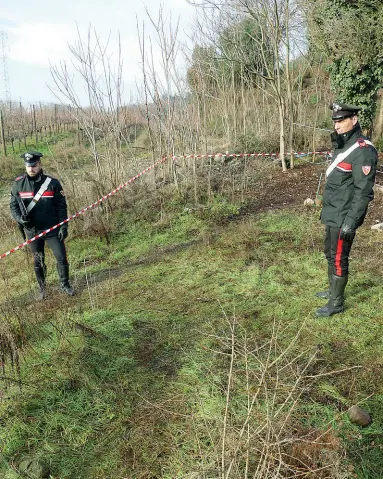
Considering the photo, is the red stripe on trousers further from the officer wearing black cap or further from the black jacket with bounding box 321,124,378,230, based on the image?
the officer wearing black cap

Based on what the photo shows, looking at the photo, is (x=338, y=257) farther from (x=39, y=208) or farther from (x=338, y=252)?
(x=39, y=208)

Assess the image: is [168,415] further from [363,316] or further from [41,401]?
[363,316]

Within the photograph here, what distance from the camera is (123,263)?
5.86m

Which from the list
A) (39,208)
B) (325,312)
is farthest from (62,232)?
(325,312)

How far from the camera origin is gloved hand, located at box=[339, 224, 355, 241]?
3.36 metres

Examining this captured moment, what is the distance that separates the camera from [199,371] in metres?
2.99

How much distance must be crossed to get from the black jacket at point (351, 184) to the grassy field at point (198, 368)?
3.31 ft

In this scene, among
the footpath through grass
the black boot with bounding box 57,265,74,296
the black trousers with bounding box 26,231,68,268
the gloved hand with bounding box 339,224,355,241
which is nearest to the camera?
the footpath through grass

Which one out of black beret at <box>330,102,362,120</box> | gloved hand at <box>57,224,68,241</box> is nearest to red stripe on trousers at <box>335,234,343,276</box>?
black beret at <box>330,102,362,120</box>

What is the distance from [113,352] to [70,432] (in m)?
0.88

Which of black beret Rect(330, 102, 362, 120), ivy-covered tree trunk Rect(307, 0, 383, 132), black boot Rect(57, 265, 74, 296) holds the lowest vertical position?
black boot Rect(57, 265, 74, 296)

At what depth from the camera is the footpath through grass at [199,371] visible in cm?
206

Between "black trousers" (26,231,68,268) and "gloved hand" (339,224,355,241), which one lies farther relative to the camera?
"black trousers" (26,231,68,268)

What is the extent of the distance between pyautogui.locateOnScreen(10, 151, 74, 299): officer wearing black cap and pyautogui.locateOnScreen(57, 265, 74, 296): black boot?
1 centimetres
